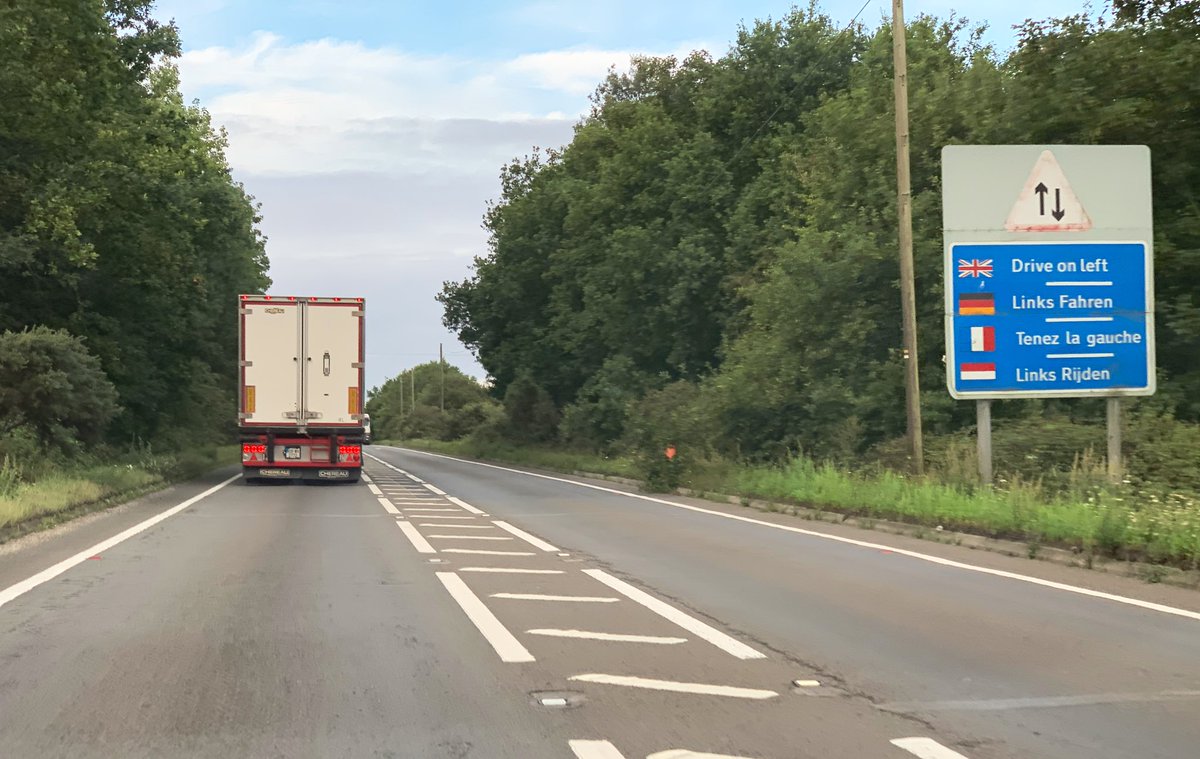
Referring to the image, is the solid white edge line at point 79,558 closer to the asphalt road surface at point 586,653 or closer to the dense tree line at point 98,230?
the asphalt road surface at point 586,653

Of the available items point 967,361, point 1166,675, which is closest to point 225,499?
point 967,361

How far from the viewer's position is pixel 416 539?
1434cm

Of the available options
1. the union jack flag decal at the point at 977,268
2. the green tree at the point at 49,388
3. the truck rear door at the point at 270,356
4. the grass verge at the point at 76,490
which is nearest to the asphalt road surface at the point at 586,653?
the grass verge at the point at 76,490

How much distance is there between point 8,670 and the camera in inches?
255

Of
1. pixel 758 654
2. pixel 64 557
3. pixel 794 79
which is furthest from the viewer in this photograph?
pixel 794 79

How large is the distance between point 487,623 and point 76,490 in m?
13.5

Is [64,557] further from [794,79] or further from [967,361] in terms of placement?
[794,79]

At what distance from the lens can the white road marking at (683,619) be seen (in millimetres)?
7179

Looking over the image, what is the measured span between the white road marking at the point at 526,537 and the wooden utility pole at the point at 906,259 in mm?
6782

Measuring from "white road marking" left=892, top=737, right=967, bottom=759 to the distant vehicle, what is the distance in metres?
22.6

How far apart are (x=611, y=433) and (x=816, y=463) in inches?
734

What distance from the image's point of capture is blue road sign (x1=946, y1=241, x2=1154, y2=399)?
54.3 ft

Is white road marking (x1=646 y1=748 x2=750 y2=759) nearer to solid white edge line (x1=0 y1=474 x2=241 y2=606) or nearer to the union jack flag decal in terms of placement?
solid white edge line (x1=0 y1=474 x2=241 y2=606)

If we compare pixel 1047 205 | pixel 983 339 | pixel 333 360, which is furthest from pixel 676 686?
pixel 333 360
